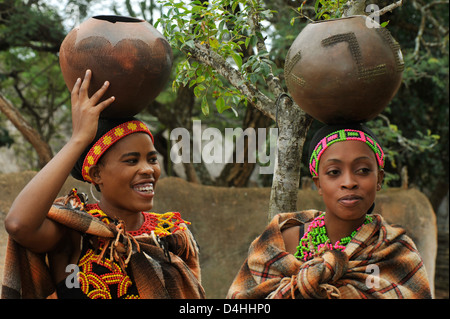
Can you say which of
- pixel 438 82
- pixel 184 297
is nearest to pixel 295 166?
pixel 184 297

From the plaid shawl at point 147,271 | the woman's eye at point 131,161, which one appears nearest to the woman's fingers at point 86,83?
the woman's eye at point 131,161

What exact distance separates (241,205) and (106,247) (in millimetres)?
4027

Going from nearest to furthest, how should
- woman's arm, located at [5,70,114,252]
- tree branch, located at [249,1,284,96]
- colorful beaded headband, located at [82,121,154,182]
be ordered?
woman's arm, located at [5,70,114,252] → colorful beaded headband, located at [82,121,154,182] → tree branch, located at [249,1,284,96]

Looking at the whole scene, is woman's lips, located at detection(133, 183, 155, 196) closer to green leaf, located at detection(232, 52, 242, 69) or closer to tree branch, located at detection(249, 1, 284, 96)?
green leaf, located at detection(232, 52, 242, 69)

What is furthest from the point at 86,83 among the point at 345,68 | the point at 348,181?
the point at 348,181

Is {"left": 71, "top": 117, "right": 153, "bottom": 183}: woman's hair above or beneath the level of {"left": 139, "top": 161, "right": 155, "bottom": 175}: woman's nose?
above

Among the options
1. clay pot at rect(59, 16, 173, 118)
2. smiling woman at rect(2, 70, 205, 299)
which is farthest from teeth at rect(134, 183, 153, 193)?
clay pot at rect(59, 16, 173, 118)

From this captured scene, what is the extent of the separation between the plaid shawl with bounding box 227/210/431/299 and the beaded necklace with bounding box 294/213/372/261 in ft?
0.20

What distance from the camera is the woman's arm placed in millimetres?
2355

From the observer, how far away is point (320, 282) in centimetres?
249

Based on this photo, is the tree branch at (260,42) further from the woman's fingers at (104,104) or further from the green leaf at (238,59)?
the woman's fingers at (104,104)

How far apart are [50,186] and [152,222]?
0.83 m
